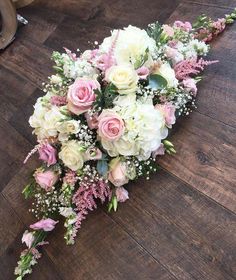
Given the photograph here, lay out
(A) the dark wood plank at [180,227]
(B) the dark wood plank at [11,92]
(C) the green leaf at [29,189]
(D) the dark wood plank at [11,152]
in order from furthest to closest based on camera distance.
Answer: (B) the dark wood plank at [11,92] → (D) the dark wood plank at [11,152] → (C) the green leaf at [29,189] → (A) the dark wood plank at [180,227]

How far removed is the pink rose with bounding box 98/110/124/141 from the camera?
1.13 metres

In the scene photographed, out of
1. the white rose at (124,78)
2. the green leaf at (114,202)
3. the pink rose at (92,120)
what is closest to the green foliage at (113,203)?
the green leaf at (114,202)

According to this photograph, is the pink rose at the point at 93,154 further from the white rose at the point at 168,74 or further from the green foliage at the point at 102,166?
the white rose at the point at 168,74

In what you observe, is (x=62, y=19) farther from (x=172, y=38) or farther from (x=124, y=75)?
(x=124, y=75)

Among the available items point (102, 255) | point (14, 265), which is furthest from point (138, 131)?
point (14, 265)

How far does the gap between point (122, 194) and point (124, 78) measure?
0.37 m

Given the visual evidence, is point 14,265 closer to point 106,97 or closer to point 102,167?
point 102,167

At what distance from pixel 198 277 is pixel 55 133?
613 mm

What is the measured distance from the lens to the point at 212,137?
4.05 ft

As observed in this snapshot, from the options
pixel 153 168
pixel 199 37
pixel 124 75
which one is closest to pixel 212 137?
pixel 153 168

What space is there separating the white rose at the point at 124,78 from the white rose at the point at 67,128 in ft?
0.57

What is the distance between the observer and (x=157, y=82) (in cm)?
125

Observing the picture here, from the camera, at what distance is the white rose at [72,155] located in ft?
3.91

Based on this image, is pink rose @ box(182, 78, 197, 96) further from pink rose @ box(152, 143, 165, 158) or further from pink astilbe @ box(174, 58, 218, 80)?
pink rose @ box(152, 143, 165, 158)
